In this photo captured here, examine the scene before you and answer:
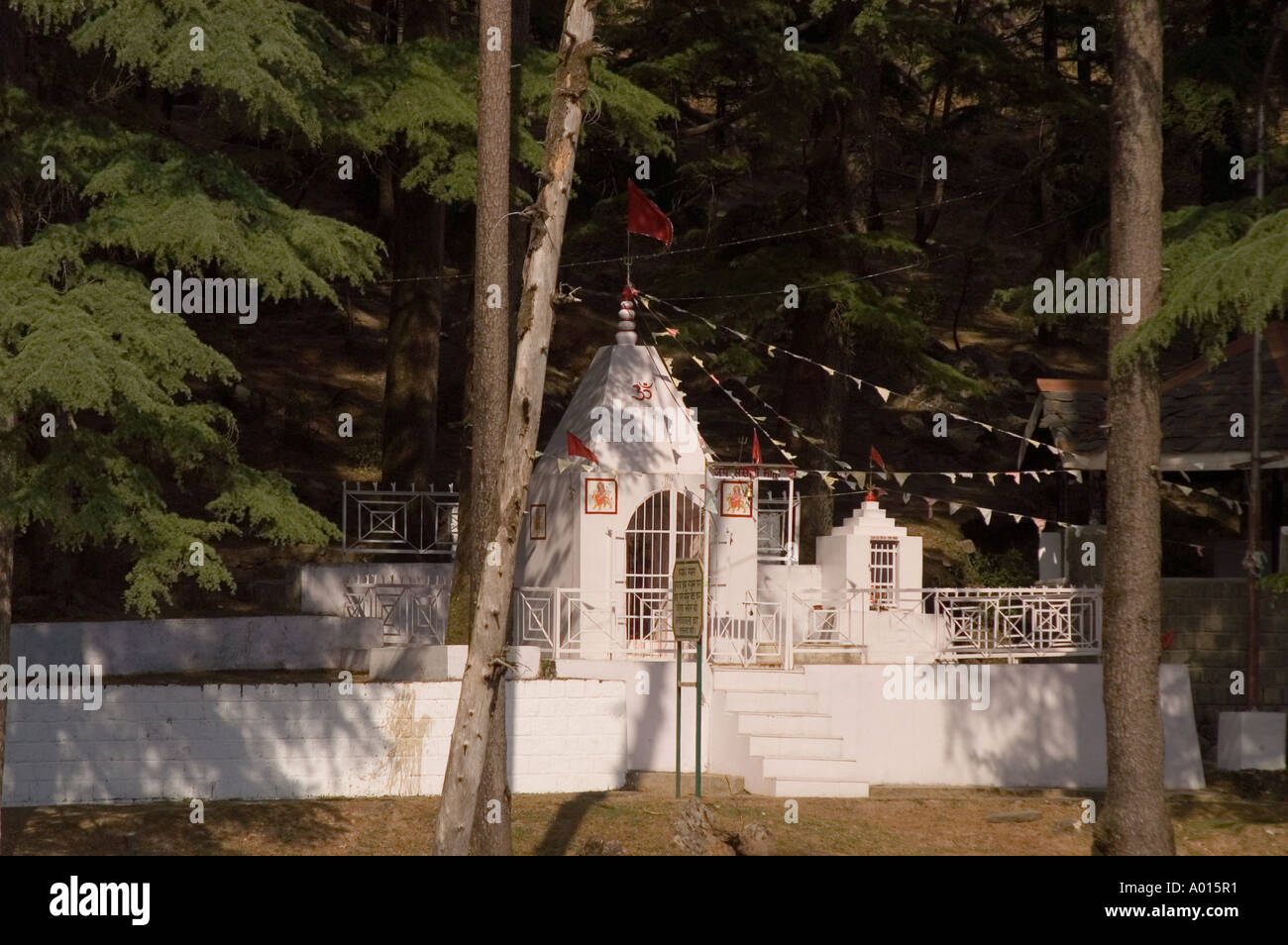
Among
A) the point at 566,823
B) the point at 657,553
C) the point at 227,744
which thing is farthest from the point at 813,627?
the point at 227,744

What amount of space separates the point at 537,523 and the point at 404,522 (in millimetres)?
4390

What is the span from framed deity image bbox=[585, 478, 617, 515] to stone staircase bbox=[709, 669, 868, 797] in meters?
2.42

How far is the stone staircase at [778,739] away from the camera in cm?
1761

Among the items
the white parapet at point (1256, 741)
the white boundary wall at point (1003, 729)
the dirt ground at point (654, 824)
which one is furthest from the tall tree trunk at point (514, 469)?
the white parapet at point (1256, 741)

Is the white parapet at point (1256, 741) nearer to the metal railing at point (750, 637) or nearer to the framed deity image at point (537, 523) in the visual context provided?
the metal railing at point (750, 637)

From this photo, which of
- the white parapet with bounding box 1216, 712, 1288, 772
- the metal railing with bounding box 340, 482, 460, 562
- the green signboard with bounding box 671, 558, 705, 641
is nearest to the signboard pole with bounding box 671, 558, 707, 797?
the green signboard with bounding box 671, 558, 705, 641

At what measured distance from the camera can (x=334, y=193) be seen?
130ft

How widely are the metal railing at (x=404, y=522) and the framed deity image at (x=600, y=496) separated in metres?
5.01

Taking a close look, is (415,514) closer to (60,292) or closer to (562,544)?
(562,544)

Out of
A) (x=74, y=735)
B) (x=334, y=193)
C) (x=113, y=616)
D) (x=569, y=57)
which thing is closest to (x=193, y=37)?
(x=569, y=57)

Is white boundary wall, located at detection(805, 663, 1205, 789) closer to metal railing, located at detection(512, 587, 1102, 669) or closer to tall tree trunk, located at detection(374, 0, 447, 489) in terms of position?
metal railing, located at detection(512, 587, 1102, 669)

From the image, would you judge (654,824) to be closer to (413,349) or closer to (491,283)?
(491,283)

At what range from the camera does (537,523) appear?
69.3 feet
